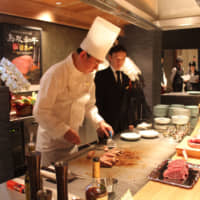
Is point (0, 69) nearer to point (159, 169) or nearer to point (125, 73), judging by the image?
point (125, 73)

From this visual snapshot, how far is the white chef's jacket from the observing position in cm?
191

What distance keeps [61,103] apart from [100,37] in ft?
2.16

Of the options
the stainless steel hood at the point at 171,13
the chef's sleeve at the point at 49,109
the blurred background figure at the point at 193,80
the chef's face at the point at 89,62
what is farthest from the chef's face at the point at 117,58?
the blurred background figure at the point at 193,80

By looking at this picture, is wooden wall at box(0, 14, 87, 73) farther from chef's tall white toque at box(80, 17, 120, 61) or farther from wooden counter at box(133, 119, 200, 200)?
wooden counter at box(133, 119, 200, 200)

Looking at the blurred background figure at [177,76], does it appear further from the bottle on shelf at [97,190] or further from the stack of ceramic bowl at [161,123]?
the bottle on shelf at [97,190]

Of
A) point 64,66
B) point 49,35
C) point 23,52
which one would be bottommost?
point 64,66

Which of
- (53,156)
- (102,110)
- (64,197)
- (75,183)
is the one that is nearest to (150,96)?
(102,110)

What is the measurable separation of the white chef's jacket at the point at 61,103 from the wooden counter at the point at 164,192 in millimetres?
824

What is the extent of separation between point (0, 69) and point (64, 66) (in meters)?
1.60

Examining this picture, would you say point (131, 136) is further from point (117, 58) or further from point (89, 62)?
point (117, 58)

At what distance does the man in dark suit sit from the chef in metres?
1.00

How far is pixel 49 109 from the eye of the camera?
1.93 m

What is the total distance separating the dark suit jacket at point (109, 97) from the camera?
11.1 feet

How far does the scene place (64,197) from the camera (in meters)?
0.92
